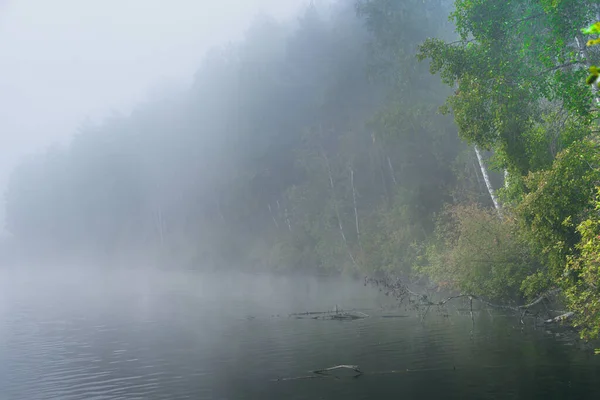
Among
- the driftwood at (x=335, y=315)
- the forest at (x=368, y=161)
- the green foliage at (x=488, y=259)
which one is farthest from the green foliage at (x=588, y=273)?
the driftwood at (x=335, y=315)

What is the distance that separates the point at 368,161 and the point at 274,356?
186 ft

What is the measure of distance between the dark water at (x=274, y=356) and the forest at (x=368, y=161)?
306cm

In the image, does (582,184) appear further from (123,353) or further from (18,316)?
(18,316)

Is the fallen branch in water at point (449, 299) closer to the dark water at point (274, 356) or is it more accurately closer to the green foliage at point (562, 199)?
the dark water at point (274, 356)

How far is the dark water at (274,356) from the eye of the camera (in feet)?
70.7

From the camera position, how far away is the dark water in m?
21.6

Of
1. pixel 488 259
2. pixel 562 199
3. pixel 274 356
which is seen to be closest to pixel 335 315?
pixel 488 259

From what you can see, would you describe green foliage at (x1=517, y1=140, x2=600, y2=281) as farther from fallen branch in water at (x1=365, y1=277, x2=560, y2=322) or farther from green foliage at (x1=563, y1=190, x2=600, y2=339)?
fallen branch in water at (x1=365, y1=277, x2=560, y2=322)

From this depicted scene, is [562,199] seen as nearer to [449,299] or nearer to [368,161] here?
[449,299]

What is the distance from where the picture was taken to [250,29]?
121m

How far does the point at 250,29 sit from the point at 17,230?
126617 millimetres

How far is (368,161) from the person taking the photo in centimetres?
8212

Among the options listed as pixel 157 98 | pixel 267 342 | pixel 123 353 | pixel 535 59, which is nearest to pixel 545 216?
pixel 535 59

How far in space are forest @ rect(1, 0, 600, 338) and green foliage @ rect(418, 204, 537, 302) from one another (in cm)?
13
